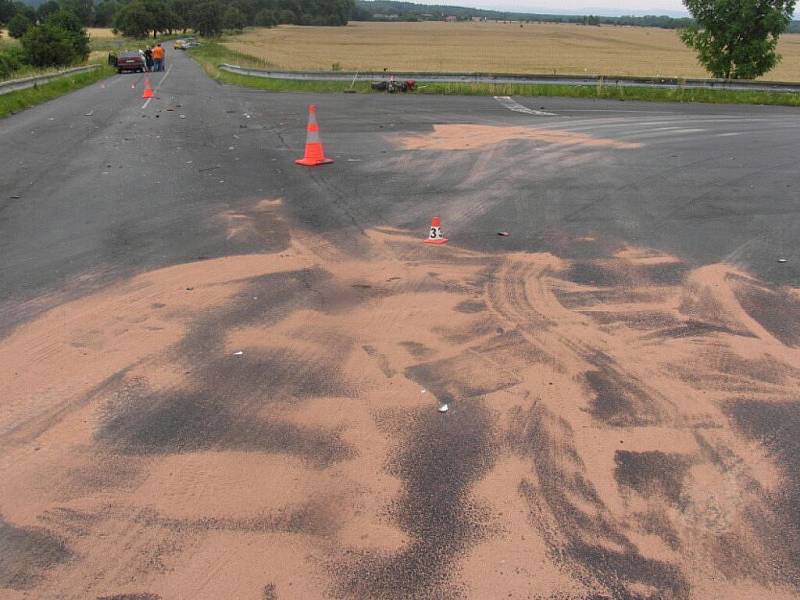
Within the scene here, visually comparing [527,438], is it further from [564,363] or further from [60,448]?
[60,448]

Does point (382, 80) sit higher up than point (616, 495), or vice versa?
point (382, 80)

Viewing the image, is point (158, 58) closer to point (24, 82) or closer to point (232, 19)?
point (24, 82)

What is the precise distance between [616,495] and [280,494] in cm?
171

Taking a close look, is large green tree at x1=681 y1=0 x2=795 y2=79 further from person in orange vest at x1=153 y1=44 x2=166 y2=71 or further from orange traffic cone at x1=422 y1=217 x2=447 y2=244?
person in orange vest at x1=153 y1=44 x2=166 y2=71

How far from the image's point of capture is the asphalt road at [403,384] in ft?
10.2

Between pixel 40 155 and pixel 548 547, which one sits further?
pixel 40 155

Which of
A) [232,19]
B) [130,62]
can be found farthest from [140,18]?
[130,62]

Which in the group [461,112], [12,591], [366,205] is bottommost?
[12,591]

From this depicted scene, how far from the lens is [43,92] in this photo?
26484 mm

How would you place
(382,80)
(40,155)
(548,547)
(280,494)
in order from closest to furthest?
(548,547), (280,494), (40,155), (382,80)

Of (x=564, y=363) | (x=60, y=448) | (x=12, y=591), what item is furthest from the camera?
(x=564, y=363)

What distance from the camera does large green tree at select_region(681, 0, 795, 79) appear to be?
28.0 metres

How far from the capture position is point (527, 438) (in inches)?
158

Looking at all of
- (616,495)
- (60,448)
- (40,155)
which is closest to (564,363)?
(616,495)
